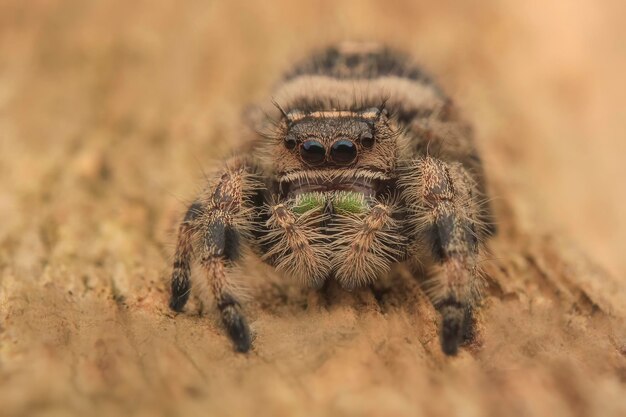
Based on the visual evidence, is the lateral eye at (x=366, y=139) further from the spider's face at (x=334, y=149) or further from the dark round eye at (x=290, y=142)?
the dark round eye at (x=290, y=142)

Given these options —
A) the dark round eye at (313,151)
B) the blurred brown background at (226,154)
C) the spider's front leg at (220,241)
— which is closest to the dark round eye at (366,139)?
the dark round eye at (313,151)

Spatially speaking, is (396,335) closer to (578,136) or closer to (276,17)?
(578,136)

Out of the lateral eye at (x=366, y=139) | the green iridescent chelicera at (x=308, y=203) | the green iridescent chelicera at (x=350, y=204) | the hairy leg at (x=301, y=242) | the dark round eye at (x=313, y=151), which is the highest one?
the lateral eye at (x=366, y=139)

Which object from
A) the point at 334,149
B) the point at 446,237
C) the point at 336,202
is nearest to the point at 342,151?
the point at 334,149

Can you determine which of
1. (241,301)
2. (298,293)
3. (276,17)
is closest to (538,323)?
(298,293)

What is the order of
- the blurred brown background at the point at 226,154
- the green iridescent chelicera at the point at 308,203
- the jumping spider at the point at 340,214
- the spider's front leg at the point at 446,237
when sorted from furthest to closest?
the green iridescent chelicera at the point at 308,203, the jumping spider at the point at 340,214, the spider's front leg at the point at 446,237, the blurred brown background at the point at 226,154

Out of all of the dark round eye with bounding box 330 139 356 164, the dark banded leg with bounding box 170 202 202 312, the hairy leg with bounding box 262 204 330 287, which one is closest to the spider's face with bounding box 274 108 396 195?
the dark round eye with bounding box 330 139 356 164
